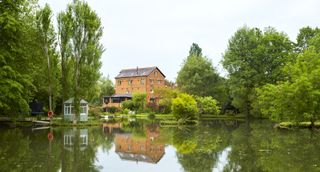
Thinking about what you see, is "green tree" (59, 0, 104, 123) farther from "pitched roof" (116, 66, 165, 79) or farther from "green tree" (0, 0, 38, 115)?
"pitched roof" (116, 66, 165, 79)

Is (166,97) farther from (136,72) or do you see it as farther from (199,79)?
(136,72)

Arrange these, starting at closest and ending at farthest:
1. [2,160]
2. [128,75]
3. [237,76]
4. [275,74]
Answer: [2,160] < [275,74] < [237,76] < [128,75]

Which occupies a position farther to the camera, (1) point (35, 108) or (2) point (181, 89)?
(2) point (181, 89)

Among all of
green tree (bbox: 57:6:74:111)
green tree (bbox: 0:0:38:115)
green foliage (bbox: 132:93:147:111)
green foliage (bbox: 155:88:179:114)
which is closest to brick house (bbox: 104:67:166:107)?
green foliage (bbox: 132:93:147:111)

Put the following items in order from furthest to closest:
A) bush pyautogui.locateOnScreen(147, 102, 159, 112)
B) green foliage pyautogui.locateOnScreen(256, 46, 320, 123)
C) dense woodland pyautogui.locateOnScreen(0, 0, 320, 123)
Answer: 1. bush pyautogui.locateOnScreen(147, 102, 159, 112)
2. green foliage pyautogui.locateOnScreen(256, 46, 320, 123)
3. dense woodland pyautogui.locateOnScreen(0, 0, 320, 123)

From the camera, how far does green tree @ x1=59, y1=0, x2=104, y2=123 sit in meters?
33.3

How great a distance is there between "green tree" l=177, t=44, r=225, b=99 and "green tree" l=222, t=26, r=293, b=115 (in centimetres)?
657

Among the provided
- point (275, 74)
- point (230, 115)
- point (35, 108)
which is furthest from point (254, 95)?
point (35, 108)

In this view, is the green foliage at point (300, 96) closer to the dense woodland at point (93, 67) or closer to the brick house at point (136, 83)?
the dense woodland at point (93, 67)

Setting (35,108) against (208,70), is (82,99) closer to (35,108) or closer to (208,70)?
(35,108)

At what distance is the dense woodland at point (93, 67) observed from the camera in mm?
23844

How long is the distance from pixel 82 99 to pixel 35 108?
55.7ft

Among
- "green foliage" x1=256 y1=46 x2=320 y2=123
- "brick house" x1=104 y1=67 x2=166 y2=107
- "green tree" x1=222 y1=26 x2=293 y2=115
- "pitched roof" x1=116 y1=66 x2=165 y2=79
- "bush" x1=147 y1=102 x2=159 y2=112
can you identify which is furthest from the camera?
"pitched roof" x1=116 y1=66 x2=165 y2=79

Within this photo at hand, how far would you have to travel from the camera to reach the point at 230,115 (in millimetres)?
58719
